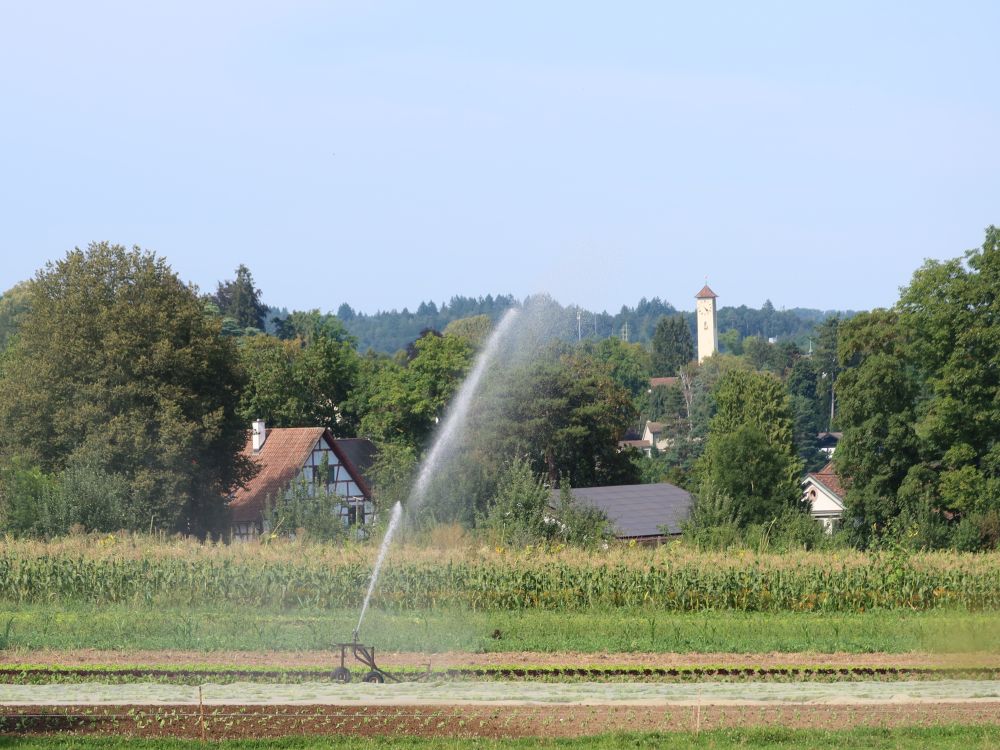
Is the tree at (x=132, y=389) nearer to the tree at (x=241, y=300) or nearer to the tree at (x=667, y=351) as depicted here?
the tree at (x=241, y=300)

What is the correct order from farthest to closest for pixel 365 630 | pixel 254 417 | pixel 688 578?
1. pixel 254 417
2. pixel 688 578
3. pixel 365 630

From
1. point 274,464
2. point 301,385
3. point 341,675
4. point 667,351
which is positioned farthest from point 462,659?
point 667,351

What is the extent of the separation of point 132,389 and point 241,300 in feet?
305

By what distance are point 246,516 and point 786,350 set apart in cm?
12551

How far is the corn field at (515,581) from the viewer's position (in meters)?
33.8

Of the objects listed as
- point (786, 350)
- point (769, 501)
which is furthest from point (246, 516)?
point (786, 350)

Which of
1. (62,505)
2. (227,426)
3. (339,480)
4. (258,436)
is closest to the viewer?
(62,505)

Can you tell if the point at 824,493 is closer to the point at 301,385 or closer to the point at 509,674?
the point at 301,385

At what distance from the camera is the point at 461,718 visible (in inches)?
737

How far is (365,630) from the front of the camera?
2881cm

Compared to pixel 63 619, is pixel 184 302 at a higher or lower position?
higher

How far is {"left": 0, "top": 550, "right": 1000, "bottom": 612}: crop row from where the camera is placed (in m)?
33.8

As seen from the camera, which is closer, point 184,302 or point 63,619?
point 63,619

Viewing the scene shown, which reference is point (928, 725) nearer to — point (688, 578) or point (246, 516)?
point (688, 578)
